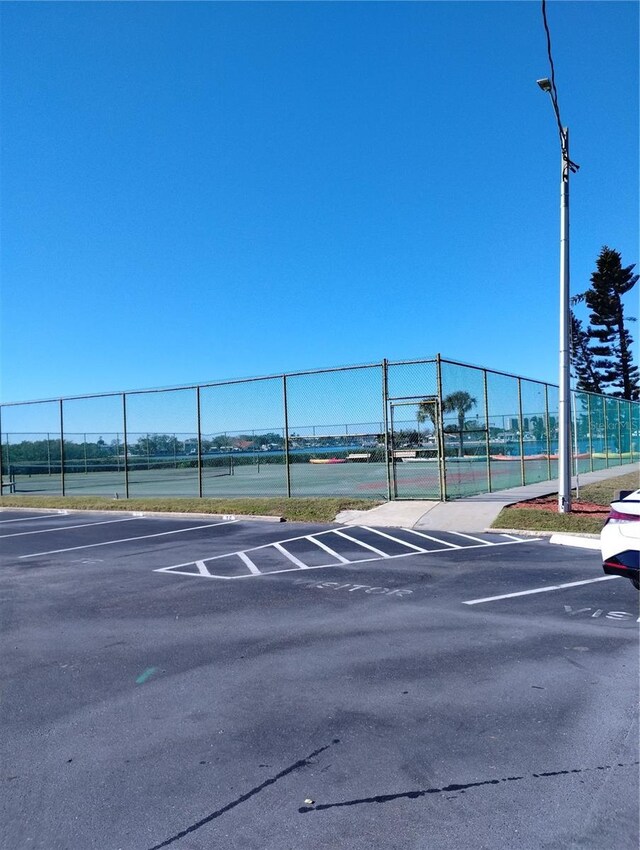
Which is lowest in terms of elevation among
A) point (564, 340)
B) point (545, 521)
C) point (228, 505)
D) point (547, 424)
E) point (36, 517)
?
point (36, 517)

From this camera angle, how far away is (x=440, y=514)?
45.0ft

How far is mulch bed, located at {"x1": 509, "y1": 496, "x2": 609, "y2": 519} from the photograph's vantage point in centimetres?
1287

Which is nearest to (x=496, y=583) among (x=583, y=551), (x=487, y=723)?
(x=583, y=551)

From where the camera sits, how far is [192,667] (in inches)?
208

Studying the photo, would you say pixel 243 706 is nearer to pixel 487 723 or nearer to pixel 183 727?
pixel 183 727

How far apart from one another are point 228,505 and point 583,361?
1903 inches

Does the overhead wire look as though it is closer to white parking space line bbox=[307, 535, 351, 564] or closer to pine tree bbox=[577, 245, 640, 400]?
white parking space line bbox=[307, 535, 351, 564]

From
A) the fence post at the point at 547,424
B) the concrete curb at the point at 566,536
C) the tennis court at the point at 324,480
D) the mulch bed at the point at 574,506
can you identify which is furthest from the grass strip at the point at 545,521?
the fence post at the point at 547,424

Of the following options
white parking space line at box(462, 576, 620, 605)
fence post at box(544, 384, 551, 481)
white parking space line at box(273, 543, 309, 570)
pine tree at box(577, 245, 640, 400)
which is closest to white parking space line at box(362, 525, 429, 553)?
white parking space line at box(273, 543, 309, 570)

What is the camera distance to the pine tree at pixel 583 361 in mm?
55875

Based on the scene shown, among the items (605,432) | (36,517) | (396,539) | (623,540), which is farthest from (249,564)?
(605,432)

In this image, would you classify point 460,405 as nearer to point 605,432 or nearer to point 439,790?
point 439,790

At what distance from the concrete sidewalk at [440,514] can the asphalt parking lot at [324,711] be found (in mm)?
4108

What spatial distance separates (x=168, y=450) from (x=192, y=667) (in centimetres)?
1918
